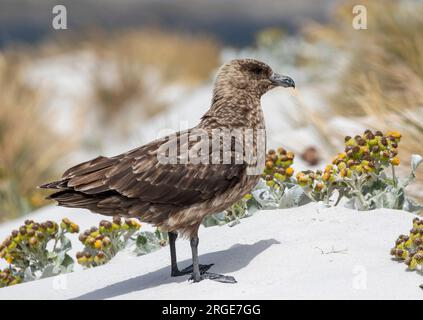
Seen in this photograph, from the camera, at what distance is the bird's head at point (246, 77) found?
5223mm

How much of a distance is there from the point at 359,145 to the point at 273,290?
1619 mm

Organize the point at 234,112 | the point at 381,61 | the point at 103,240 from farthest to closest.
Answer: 1. the point at 381,61
2. the point at 103,240
3. the point at 234,112

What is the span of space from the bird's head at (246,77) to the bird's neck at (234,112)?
47mm

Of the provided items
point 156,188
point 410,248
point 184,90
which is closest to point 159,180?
point 156,188

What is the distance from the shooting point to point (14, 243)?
5.43 meters

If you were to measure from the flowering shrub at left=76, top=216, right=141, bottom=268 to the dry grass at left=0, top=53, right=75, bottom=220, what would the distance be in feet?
14.6

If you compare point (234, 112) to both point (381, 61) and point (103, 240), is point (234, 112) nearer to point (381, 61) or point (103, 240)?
point (103, 240)

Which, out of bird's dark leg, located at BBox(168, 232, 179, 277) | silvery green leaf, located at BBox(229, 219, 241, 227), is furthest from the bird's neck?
silvery green leaf, located at BBox(229, 219, 241, 227)

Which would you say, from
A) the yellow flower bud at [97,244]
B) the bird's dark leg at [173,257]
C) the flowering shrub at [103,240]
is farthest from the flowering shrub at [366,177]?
the yellow flower bud at [97,244]

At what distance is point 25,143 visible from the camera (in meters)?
11.3

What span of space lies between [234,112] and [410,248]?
4.97ft

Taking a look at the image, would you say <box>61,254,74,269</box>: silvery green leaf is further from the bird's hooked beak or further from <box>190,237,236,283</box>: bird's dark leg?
the bird's hooked beak

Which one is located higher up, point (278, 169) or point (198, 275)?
point (278, 169)
